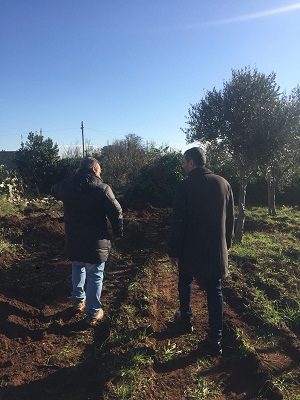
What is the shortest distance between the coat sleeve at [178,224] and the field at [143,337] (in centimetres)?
99

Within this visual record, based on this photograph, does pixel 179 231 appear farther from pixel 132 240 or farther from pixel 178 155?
pixel 178 155

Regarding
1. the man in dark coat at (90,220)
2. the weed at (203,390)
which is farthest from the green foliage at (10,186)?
the weed at (203,390)

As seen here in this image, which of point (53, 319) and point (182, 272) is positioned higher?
point (182, 272)

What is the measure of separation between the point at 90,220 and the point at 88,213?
3.4 inches

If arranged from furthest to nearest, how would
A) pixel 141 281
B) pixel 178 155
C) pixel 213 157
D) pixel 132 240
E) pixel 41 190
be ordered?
1. pixel 41 190
2. pixel 178 155
3. pixel 213 157
4. pixel 132 240
5. pixel 141 281

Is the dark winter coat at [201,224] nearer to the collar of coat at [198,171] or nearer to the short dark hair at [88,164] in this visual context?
the collar of coat at [198,171]

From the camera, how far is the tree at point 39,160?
2105 centimetres

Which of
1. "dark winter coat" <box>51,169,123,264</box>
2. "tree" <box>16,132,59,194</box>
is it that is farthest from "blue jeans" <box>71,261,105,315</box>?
"tree" <box>16,132,59,194</box>

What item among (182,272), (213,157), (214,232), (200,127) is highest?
(200,127)

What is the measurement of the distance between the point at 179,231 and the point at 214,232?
0.36 m

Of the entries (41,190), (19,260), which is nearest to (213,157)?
(19,260)

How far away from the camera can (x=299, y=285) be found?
5609 mm

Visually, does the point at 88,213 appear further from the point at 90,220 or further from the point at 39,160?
the point at 39,160

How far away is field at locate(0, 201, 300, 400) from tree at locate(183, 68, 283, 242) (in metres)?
2.48
